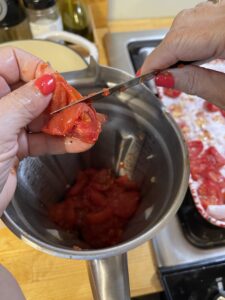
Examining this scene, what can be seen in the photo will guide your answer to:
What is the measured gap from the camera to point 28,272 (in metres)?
Result: 0.66

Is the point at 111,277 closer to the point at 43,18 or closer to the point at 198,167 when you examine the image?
the point at 198,167

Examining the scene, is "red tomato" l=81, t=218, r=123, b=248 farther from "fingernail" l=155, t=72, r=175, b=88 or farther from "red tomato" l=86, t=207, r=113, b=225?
"fingernail" l=155, t=72, r=175, b=88

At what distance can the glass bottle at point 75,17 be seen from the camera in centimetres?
97

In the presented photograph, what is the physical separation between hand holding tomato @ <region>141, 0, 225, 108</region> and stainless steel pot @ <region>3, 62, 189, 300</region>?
0.09m

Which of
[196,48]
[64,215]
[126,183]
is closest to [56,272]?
[64,215]

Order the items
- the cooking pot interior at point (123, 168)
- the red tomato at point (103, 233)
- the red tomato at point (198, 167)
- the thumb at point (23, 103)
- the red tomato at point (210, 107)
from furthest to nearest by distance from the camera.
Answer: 1. the red tomato at point (210, 107)
2. the red tomato at point (198, 167)
3. the red tomato at point (103, 233)
4. the cooking pot interior at point (123, 168)
5. the thumb at point (23, 103)

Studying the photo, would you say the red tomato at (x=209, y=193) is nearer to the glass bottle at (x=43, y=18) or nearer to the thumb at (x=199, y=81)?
the thumb at (x=199, y=81)

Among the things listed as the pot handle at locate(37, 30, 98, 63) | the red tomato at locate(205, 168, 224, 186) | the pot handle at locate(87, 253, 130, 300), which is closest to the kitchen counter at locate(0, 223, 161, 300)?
the pot handle at locate(87, 253, 130, 300)

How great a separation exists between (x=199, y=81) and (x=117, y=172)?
0.90 ft

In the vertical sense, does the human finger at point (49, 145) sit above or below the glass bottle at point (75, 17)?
below

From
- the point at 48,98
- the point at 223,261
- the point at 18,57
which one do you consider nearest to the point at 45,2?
the point at 18,57

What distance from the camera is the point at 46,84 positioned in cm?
47

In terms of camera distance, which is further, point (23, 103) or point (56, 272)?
point (56, 272)

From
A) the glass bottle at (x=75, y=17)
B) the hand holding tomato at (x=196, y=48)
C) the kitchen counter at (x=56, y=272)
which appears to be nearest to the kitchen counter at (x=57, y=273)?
the kitchen counter at (x=56, y=272)
